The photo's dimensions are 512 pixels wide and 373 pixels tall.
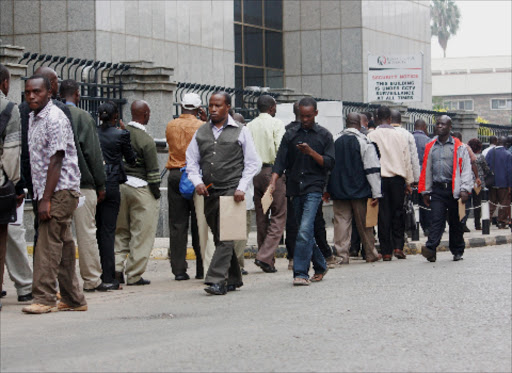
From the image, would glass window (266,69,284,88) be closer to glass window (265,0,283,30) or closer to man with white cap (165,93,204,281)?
glass window (265,0,283,30)

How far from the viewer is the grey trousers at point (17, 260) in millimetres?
10266

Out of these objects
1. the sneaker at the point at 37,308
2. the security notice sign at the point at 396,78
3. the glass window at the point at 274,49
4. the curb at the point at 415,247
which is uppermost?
the glass window at the point at 274,49

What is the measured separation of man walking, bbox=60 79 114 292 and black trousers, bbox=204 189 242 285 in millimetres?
1049

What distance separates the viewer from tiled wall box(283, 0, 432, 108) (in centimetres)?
3541

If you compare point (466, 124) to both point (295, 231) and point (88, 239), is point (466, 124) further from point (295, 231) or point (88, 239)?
point (88, 239)

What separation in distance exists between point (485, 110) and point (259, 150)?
3246 inches

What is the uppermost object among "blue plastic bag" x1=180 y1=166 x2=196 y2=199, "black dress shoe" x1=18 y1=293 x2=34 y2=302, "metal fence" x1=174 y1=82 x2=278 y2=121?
"metal fence" x1=174 y1=82 x2=278 y2=121

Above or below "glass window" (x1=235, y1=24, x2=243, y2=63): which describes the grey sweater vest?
below

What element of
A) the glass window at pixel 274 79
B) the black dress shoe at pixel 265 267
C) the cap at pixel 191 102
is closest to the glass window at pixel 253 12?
the glass window at pixel 274 79

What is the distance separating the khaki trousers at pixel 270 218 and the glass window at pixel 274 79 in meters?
23.6

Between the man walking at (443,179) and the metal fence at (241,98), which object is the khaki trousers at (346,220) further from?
the metal fence at (241,98)

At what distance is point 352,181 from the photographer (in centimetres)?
1412

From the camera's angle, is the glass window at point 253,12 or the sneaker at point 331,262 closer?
the sneaker at point 331,262

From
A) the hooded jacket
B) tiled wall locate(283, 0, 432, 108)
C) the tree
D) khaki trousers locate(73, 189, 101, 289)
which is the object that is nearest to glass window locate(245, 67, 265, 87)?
tiled wall locate(283, 0, 432, 108)
